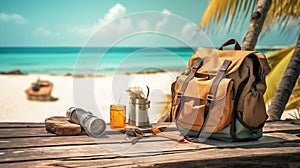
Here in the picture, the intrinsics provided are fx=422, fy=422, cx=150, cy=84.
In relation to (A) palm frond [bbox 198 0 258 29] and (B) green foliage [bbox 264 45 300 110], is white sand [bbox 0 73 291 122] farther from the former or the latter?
(B) green foliage [bbox 264 45 300 110]

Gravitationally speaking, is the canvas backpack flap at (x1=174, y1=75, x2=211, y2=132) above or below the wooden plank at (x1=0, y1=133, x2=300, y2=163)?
above

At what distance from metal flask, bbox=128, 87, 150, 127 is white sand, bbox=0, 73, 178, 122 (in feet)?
0.17

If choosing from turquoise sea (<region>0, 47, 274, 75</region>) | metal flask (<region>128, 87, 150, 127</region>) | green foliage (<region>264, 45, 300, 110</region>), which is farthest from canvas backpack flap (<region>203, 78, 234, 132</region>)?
green foliage (<region>264, 45, 300, 110</region>)

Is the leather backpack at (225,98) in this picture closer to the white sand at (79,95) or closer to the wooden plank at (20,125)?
the white sand at (79,95)

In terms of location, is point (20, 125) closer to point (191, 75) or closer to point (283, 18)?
point (191, 75)

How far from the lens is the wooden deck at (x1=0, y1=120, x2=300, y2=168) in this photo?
1657mm

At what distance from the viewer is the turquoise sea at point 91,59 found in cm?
215

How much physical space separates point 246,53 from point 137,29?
1.83 ft

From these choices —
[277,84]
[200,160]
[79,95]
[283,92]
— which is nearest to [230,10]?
[277,84]

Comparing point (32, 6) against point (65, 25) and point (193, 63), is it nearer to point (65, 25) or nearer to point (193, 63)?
point (65, 25)

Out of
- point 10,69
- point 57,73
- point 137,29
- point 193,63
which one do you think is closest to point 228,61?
point 193,63

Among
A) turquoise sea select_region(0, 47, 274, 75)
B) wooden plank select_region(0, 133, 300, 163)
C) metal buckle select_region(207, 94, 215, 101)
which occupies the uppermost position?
turquoise sea select_region(0, 47, 274, 75)

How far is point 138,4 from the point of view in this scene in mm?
31250

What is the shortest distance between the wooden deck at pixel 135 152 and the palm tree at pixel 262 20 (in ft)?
3.76
